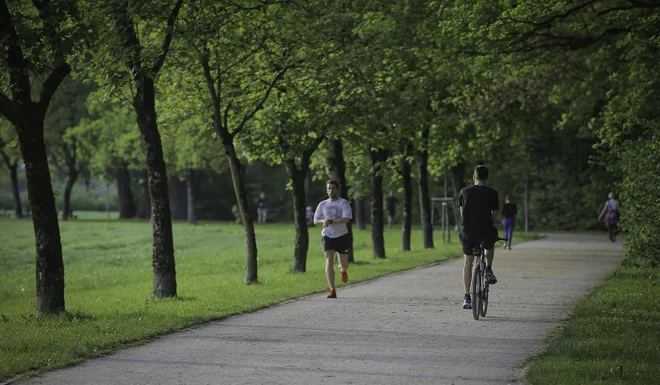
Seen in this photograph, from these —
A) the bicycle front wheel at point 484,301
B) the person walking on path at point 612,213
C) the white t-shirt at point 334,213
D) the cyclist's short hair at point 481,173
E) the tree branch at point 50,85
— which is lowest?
the bicycle front wheel at point 484,301

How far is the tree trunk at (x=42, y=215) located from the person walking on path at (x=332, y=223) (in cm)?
406

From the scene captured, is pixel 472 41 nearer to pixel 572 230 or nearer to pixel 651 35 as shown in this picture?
pixel 651 35

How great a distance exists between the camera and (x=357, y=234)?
46.8 metres

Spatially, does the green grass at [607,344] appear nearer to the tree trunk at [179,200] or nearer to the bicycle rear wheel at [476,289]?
the bicycle rear wheel at [476,289]

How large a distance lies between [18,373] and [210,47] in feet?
31.3

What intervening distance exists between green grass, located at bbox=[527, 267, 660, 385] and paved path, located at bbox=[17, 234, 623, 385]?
0.95 feet

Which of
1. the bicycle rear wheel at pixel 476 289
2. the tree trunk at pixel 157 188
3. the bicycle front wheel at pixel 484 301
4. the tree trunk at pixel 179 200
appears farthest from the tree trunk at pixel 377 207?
the tree trunk at pixel 179 200

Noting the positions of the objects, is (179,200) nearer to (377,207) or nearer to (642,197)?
(377,207)

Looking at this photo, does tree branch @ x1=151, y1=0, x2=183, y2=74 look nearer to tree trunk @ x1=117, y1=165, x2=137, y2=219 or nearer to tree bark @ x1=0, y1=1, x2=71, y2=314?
tree bark @ x1=0, y1=1, x2=71, y2=314

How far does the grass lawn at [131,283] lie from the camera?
1078cm

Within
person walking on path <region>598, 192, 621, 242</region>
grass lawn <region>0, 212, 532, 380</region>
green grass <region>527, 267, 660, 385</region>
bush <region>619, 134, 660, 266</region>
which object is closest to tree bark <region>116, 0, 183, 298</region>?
→ grass lawn <region>0, 212, 532, 380</region>

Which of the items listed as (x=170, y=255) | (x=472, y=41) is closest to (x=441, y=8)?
(x=472, y=41)

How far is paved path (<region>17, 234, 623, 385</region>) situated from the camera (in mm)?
8594

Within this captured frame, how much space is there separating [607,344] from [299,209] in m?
→ 13.8
